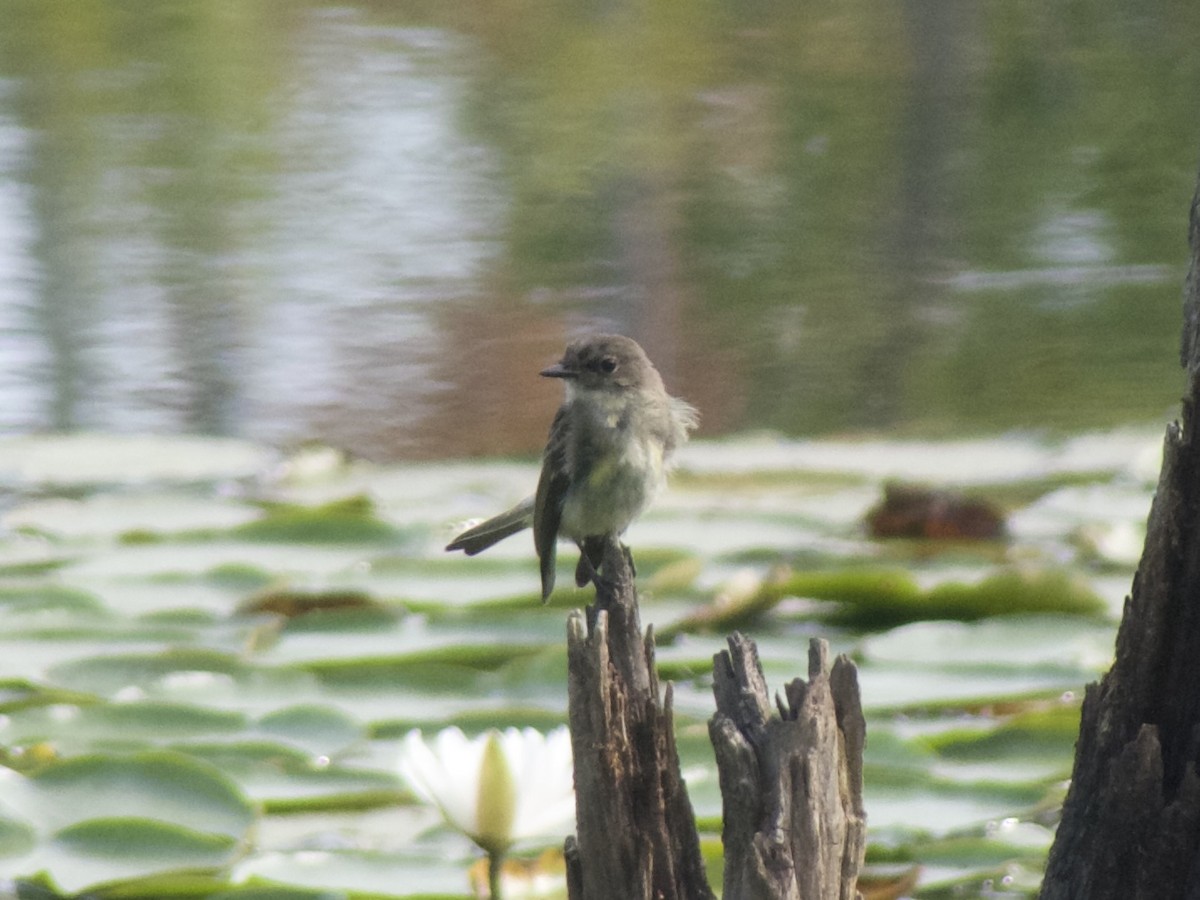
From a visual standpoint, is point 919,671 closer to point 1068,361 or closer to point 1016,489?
point 1016,489

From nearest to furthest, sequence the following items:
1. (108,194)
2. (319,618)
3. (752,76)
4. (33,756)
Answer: (33,756)
(319,618)
(108,194)
(752,76)

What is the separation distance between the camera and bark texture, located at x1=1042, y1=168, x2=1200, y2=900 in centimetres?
174

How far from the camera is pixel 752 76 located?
11836mm

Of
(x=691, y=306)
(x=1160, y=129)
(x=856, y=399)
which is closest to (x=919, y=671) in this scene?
(x=856, y=399)

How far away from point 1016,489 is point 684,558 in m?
1.02

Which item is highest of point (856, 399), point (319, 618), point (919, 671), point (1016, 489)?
point (856, 399)

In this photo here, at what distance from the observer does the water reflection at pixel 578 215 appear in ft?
19.6

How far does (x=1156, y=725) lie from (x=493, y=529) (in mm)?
1417

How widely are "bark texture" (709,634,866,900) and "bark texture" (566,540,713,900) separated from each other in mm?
80

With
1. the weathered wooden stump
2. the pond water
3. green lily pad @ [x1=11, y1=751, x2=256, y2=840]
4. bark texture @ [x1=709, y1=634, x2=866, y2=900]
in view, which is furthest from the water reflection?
bark texture @ [x1=709, y1=634, x2=866, y2=900]

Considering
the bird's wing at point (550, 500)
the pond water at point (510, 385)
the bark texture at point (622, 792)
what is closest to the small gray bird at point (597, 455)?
the bird's wing at point (550, 500)

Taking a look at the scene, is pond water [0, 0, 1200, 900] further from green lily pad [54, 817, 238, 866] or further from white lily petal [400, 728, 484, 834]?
white lily petal [400, 728, 484, 834]

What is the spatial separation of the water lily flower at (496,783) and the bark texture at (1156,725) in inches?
25.8

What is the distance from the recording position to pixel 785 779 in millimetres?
1808
